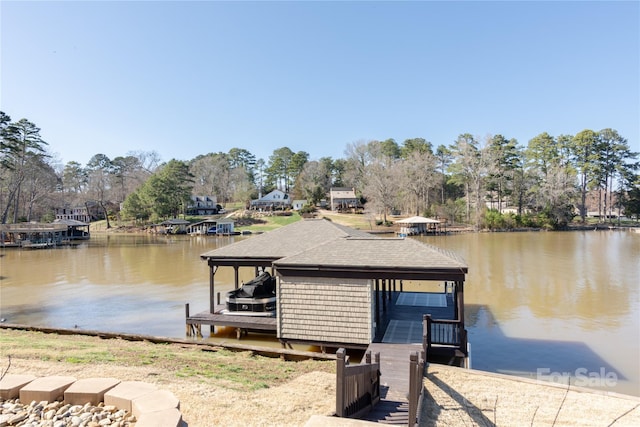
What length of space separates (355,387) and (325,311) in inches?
174

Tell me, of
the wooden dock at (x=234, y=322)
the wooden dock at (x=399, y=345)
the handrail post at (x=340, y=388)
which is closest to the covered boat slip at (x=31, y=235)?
the wooden dock at (x=234, y=322)

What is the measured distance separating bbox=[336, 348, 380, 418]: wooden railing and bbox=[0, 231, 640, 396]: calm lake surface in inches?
191

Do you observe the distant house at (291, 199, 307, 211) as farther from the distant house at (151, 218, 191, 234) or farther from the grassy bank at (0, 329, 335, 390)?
the grassy bank at (0, 329, 335, 390)

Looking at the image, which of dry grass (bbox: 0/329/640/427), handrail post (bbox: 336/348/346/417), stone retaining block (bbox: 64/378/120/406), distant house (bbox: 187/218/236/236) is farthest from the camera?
distant house (bbox: 187/218/236/236)

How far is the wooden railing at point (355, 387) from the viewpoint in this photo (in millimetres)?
5227

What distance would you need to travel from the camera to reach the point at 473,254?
105 ft

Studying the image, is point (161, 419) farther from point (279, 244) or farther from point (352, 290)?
point (279, 244)

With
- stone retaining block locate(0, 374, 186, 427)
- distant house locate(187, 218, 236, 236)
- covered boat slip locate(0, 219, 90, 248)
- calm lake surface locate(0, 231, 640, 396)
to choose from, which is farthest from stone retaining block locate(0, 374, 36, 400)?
distant house locate(187, 218, 236, 236)

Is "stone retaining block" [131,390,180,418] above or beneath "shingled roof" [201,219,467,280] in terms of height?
beneath

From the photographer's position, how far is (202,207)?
8175 cm

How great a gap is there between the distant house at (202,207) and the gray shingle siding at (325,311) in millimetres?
74013

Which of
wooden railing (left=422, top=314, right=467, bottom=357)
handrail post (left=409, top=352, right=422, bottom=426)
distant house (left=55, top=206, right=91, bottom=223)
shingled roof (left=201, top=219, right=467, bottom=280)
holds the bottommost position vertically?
wooden railing (left=422, top=314, right=467, bottom=357)

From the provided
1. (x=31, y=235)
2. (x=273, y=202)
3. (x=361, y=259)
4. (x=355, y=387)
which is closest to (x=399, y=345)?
(x=361, y=259)

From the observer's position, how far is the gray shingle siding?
966cm
